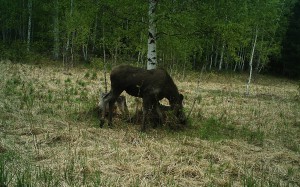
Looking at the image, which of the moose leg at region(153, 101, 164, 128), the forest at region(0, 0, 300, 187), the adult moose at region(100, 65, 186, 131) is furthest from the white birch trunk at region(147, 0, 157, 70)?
the moose leg at region(153, 101, 164, 128)

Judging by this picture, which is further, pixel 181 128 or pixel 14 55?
pixel 14 55

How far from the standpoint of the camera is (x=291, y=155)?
9953mm

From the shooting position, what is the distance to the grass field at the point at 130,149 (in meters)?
6.88

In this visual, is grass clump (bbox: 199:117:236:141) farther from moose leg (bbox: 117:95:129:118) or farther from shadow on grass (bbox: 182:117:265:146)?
moose leg (bbox: 117:95:129:118)

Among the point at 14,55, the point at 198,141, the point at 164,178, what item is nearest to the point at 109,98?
the point at 198,141

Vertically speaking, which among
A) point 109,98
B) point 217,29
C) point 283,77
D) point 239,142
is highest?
point 217,29

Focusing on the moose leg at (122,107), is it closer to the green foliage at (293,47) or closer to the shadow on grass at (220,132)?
the shadow on grass at (220,132)

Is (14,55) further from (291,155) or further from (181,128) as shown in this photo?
(291,155)

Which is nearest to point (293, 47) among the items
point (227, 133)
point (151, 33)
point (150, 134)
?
point (151, 33)

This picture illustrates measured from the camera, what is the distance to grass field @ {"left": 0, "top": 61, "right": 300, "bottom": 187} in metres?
6.88

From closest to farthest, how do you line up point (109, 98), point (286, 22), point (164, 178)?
point (164, 178), point (109, 98), point (286, 22)

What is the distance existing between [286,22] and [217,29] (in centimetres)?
4152

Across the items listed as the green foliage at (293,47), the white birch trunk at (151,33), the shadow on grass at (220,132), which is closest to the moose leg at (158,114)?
the shadow on grass at (220,132)

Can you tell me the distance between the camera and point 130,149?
876cm
